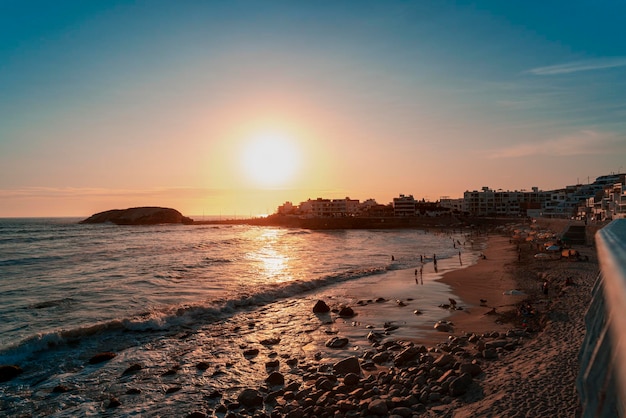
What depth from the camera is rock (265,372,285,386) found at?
44.9ft

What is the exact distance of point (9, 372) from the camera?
15273 mm

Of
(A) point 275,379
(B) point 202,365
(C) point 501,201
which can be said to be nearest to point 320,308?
(B) point 202,365

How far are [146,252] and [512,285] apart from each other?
48.7 m

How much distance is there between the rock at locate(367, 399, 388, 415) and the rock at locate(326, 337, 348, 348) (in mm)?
6349

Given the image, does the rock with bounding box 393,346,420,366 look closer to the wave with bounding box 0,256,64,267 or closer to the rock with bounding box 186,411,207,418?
the rock with bounding box 186,411,207,418

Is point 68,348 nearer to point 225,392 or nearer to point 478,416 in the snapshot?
point 225,392

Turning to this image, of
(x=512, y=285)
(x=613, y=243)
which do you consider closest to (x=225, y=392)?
(x=613, y=243)

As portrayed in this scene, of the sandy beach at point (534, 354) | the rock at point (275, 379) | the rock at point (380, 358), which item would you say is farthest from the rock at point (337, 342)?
the sandy beach at point (534, 354)

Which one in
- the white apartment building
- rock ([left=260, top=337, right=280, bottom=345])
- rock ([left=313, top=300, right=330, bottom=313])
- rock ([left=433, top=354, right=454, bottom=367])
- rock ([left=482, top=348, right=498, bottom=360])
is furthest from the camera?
the white apartment building

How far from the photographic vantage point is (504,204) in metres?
164

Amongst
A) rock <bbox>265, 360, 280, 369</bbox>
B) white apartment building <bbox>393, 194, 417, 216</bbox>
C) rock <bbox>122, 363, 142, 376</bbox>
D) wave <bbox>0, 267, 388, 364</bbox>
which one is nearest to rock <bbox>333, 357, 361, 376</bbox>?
rock <bbox>265, 360, 280, 369</bbox>

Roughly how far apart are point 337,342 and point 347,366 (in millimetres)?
3365

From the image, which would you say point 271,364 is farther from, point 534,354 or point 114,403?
point 534,354

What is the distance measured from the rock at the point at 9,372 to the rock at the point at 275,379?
32.5ft
